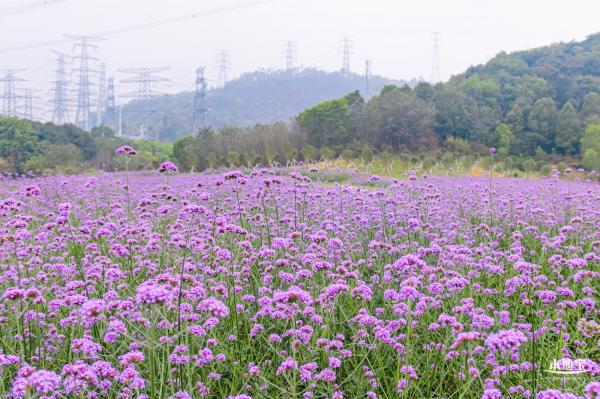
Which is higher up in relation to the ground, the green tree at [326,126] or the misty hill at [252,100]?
the misty hill at [252,100]

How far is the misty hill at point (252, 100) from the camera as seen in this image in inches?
4764

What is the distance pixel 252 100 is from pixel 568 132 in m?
103

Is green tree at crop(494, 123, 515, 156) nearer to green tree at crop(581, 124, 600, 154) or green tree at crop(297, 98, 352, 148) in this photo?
green tree at crop(581, 124, 600, 154)

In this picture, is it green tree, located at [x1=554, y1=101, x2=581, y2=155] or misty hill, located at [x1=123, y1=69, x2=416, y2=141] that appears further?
misty hill, located at [x1=123, y1=69, x2=416, y2=141]

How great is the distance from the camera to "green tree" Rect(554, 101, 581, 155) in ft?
168

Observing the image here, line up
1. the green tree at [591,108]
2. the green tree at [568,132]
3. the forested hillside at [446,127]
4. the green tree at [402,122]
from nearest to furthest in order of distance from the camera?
1. the forested hillside at [446,127]
2. the green tree at [402,122]
3. the green tree at [568,132]
4. the green tree at [591,108]

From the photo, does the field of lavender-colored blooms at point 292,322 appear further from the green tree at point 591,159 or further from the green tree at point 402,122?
the green tree at point 591,159

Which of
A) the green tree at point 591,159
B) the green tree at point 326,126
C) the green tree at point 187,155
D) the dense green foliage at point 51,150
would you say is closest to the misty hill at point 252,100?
the dense green foliage at point 51,150

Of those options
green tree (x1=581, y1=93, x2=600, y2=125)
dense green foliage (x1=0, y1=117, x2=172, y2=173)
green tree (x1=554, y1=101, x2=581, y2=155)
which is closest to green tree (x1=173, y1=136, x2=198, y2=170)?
dense green foliage (x1=0, y1=117, x2=172, y2=173)

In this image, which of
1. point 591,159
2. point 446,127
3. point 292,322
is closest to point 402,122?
point 446,127

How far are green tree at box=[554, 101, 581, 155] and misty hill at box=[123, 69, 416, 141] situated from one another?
7173 centimetres

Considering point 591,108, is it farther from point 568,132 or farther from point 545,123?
point 545,123

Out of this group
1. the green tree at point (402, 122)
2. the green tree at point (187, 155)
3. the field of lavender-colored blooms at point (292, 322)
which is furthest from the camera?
the green tree at point (402, 122)

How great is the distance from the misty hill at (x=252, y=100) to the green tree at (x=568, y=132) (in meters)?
71.7
